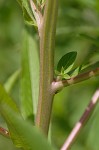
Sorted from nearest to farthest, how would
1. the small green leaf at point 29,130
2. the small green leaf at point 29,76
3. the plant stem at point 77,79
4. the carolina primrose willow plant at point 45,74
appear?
the small green leaf at point 29,130, the carolina primrose willow plant at point 45,74, the plant stem at point 77,79, the small green leaf at point 29,76

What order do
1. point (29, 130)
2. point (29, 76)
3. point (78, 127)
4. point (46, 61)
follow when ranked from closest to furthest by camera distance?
point (29, 130) < point (46, 61) < point (78, 127) < point (29, 76)

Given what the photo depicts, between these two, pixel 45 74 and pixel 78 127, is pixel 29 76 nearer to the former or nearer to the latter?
pixel 78 127

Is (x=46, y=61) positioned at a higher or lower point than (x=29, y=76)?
higher

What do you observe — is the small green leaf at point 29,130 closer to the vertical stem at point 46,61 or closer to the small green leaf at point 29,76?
the vertical stem at point 46,61

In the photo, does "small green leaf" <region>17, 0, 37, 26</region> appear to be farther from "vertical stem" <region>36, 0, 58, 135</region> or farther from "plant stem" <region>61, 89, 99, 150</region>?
"plant stem" <region>61, 89, 99, 150</region>

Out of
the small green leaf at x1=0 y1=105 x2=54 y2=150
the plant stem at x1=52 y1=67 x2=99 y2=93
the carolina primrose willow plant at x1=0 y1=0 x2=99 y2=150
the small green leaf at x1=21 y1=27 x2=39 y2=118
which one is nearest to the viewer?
the small green leaf at x1=0 y1=105 x2=54 y2=150

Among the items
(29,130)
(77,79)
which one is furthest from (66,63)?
(29,130)

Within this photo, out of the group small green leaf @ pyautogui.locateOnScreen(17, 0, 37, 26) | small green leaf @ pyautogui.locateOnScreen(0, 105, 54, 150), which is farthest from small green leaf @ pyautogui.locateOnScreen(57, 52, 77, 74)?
small green leaf @ pyautogui.locateOnScreen(0, 105, 54, 150)

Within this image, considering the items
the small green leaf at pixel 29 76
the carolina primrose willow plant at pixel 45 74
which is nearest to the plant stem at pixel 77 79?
the carolina primrose willow plant at pixel 45 74

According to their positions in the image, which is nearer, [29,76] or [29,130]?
[29,130]
